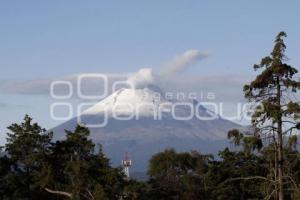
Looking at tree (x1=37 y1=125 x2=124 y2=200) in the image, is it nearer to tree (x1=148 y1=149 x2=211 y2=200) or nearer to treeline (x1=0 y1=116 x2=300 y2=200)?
treeline (x1=0 y1=116 x2=300 y2=200)

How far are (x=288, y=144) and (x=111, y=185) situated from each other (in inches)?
1064

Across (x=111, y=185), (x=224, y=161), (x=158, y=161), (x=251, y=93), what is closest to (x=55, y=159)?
(x=111, y=185)

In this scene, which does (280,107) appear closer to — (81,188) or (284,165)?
(284,165)

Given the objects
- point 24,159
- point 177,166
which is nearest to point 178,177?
point 177,166

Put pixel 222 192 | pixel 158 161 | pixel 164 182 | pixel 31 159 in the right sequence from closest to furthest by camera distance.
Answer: pixel 31 159, pixel 222 192, pixel 164 182, pixel 158 161

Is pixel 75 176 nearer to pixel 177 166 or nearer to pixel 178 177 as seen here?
pixel 178 177

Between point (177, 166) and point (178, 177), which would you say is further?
point (177, 166)

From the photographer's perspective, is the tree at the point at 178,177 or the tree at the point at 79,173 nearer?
the tree at the point at 79,173

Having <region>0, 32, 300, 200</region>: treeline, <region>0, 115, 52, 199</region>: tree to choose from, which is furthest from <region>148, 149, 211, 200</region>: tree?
A: <region>0, 115, 52, 199</region>: tree

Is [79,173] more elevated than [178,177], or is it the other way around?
[79,173]

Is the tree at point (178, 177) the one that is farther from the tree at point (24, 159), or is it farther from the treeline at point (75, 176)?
the tree at point (24, 159)

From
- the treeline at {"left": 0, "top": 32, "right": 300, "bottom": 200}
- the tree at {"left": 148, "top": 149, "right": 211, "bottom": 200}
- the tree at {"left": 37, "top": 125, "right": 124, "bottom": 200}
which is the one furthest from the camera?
the tree at {"left": 148, "top": 149, "right": 211, "bottom": 200}

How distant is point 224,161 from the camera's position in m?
80.9

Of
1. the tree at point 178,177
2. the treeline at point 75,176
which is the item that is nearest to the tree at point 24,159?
the treeline at point 75,176
